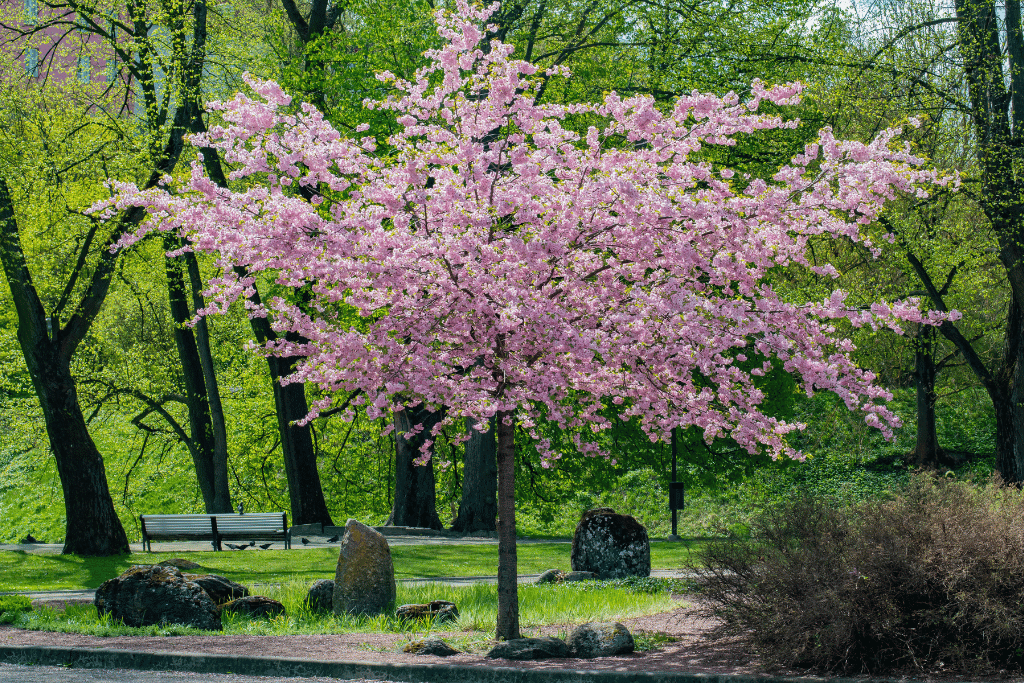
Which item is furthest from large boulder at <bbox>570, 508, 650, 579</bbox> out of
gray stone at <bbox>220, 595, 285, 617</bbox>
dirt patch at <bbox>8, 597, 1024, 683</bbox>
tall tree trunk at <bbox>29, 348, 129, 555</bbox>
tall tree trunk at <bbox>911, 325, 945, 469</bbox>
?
tall tree trunk at <bbox>911, 325, 945, 469</bbox>

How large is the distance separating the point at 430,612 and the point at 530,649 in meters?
2.63

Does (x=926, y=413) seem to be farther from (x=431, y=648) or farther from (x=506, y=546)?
(x=431, y=648)

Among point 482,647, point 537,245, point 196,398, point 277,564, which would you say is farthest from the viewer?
point 196,398

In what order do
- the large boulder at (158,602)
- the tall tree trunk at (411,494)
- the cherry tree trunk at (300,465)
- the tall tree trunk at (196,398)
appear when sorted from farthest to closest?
1. the tall tree trunk at (196,398)
2. the tall tree trunk at (411,494)
3. the cherry tree trunk at (300,465)
4. the large boulder at (158,602)

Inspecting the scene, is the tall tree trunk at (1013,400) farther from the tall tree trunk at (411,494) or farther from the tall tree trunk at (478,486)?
the tall tree trunk at (411,494)

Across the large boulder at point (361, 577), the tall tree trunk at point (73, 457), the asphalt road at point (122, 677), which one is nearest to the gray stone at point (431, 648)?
the asphalt road at point (122, 677)

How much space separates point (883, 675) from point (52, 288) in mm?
18240

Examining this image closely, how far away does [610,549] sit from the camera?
15.2 metres

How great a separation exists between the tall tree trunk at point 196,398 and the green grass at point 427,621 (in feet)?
38.4

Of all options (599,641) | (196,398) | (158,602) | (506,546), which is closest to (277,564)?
(158,602)

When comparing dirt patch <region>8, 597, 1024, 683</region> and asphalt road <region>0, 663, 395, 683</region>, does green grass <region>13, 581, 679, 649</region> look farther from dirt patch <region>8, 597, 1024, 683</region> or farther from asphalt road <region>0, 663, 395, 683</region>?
asphalt road <region>0, 663, 395, 683</region>

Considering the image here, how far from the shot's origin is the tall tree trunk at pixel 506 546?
985 cm

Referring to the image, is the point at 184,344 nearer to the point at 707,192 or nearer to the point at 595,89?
the point at 595,89

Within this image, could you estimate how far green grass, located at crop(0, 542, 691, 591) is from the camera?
51.9 feet
